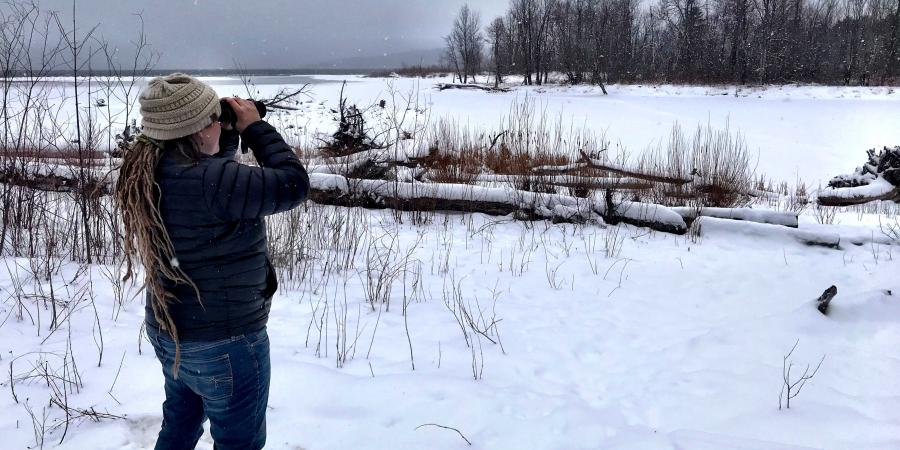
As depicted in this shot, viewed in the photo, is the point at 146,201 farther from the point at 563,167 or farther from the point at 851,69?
the point at 851,69

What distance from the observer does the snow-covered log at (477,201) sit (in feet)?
20.9

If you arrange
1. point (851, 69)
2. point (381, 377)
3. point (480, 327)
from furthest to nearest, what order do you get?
point (851, 69) < point (480, 327) < point (381, 377)

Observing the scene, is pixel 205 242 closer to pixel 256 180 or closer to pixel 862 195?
pixel 256 180

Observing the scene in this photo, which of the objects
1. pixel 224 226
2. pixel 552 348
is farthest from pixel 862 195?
pixel 224 226

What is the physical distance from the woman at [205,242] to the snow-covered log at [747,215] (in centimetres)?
550

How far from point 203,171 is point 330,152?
7.05 m

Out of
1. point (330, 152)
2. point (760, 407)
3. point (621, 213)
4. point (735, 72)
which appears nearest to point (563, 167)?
point (621, 213)

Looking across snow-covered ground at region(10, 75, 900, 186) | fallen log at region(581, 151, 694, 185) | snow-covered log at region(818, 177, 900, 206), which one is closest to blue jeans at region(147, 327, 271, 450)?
snow-covered ground at region(10, 75, 900, 186)

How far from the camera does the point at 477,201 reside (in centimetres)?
679

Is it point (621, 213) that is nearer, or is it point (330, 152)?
point (621, 213)

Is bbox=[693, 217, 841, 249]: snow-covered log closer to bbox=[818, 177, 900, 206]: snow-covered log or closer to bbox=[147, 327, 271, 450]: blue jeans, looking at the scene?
bbox=[818, 177, 900, 206]: snow-covered log

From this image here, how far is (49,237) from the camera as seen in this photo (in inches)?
187

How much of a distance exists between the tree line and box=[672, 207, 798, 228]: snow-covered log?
25858mm

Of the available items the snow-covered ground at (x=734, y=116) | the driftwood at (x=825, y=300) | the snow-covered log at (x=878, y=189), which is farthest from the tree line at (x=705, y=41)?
the driftwood at (x=825, y=300)
